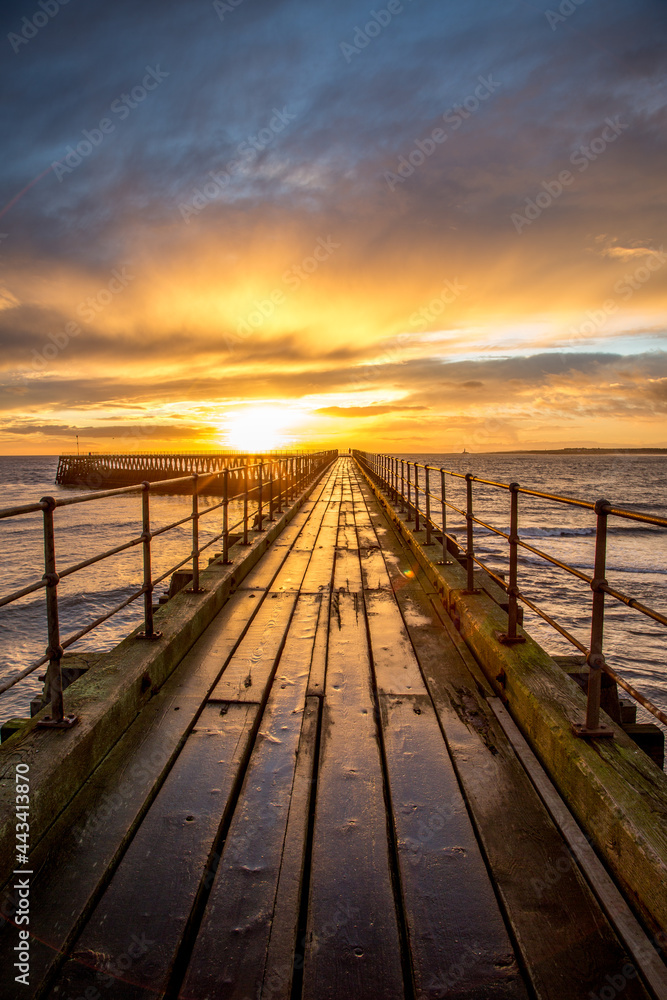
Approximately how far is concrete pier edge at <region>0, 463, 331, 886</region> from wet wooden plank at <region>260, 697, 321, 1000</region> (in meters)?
0.92

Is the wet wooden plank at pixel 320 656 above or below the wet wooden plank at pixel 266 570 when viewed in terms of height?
below

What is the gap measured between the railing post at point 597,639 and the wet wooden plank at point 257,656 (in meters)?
1.77

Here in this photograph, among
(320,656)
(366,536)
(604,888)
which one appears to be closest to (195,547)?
(320,656)

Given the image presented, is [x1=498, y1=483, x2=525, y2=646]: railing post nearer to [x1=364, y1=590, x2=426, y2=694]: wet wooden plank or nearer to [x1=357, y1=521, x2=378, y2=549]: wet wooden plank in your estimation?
[x1=364, y1=590, x2=426, y2=694]: wet wooden plank

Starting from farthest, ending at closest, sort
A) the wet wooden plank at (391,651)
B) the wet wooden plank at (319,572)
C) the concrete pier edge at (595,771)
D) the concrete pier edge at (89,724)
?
the wet wooden plank at (319,572) < the wet wooden plank at (391,651) < the concrete pier edge at (89,724) < the concrete pier edge at (595,771)

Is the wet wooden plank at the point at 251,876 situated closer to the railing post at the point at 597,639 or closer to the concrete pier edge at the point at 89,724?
the concrete pier edge at the point at 89,724

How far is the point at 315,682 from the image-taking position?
3.32 metres

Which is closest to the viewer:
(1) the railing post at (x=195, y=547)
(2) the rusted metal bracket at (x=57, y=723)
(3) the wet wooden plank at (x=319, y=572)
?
(2) the rusted metal bracket at (x=57, y=723)

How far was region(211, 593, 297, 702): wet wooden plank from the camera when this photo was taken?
318 cm

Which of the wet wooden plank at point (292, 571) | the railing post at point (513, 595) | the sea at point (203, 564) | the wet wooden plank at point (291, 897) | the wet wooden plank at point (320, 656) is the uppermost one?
the railing post at point (513, 595)

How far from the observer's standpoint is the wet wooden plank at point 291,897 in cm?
148

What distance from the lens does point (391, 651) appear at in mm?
3834

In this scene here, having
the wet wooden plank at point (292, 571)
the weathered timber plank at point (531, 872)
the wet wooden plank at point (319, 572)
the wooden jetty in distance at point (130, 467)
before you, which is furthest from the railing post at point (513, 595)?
the wooden jetty in distance at point (130, 467)

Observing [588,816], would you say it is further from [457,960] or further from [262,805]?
[262,805]
